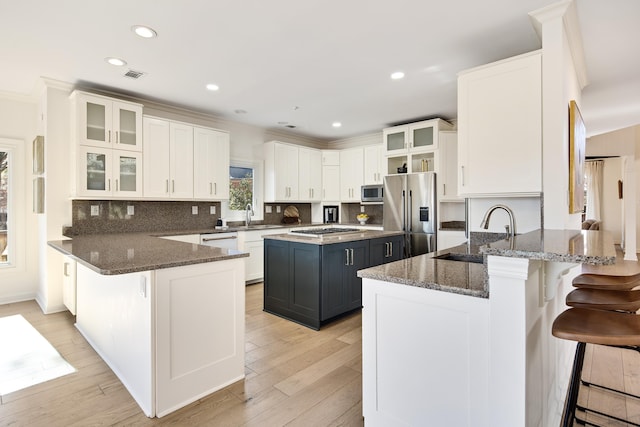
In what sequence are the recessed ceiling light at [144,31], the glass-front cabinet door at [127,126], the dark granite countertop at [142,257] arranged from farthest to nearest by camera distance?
the glass-front cabinet door at [127,126], the recessed ceiling light at [144,31], the dark granite countertop at [142,257]

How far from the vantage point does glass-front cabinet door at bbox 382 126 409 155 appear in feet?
17.1

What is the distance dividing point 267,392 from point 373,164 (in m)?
4.46

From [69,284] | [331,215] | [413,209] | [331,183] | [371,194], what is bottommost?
[69,284]

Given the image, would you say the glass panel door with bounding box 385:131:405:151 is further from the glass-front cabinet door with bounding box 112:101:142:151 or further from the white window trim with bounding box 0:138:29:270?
the white window trim with bounding box 0:138:29:270

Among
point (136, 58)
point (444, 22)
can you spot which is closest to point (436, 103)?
point (444, 22)

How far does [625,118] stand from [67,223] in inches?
318

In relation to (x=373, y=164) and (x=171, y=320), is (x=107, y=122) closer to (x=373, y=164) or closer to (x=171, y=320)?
(x=171, y=320)

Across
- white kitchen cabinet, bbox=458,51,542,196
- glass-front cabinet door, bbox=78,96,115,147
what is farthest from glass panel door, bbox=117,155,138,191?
white kitchen cabinet, bbox=458,51,542,196

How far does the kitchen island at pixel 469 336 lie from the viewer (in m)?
1.25

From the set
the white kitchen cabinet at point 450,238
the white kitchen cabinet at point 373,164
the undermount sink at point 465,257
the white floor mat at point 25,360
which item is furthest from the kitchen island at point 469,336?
the white kitchen cabinet at point 373,164

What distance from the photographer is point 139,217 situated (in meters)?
4.39

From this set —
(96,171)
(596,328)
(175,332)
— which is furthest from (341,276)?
(96,171)

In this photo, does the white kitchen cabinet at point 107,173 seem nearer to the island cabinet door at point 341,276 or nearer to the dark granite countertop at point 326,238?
the dark granite countertop at point 326,238

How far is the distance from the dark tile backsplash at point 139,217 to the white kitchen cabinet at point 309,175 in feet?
5.23
